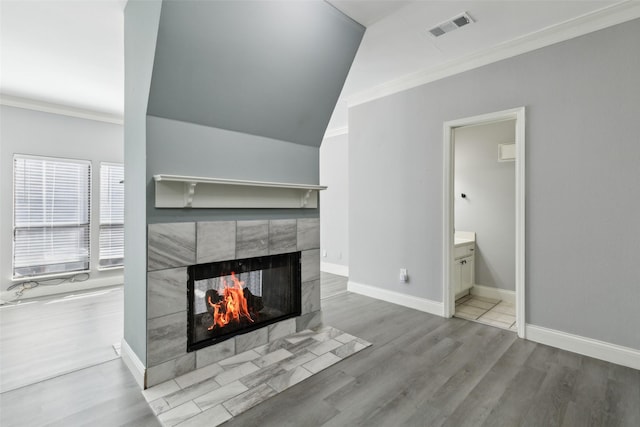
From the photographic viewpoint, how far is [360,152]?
428 centimetres

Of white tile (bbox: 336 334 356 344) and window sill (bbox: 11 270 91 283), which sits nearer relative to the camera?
white tile (bbox: 336 334 356 344)

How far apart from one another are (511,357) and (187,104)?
3.21m

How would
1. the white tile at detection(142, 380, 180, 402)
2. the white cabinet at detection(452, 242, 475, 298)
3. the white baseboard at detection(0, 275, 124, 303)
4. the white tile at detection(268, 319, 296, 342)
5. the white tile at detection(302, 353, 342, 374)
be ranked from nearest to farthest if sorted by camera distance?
1. the white tile at detection(142, 380, 180, 402)
2. the white tile at detection(302, 353, 342, 374)
3. the white tile at detection(268, 319, 296, 342)
4. the white cabinet at detection(452, 242, 475, 298)
5. the white baseboard at detection(0, 275, 124, 303)

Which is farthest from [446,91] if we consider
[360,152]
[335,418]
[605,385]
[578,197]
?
[335,418]

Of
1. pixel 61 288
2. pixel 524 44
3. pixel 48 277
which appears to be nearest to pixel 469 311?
pixel 524 44

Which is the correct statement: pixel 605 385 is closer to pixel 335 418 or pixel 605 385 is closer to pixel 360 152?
pixel 335 418

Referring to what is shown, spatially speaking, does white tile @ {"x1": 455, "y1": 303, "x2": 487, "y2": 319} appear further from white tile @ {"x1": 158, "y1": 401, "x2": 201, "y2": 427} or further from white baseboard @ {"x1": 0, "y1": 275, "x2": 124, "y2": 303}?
white baseboard @ {"x1": 0, "y1": 275, "x2": 124, "y2": 303}

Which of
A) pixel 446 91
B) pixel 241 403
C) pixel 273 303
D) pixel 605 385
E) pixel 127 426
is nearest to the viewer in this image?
pixel 127 426

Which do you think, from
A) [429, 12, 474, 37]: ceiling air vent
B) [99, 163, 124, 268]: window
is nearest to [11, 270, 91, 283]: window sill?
[99, 163, 124, 268]: window

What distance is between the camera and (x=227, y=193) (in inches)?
97.8

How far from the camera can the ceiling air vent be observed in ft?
8.45

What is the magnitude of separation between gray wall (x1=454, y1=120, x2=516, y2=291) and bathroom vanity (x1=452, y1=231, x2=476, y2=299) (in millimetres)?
101

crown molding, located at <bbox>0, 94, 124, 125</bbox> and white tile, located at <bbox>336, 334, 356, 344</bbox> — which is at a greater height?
crown molding, located at <bbox>0, 94, 124, 125</bbox>

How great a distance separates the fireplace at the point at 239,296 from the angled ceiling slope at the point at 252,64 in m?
1.15
